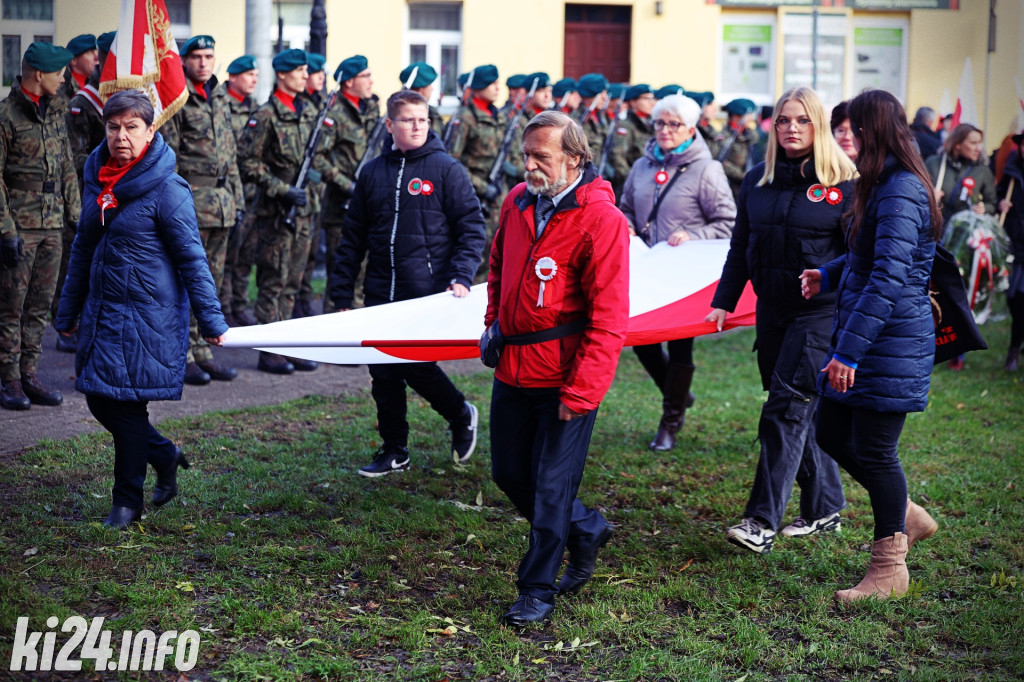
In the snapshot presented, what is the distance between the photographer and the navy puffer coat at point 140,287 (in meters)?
5.11

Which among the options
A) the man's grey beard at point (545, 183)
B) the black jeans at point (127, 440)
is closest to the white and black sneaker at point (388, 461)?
the black jeans at point (127, 440)

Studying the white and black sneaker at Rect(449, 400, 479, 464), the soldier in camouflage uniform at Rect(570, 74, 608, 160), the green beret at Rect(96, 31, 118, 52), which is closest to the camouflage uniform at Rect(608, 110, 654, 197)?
the soldier in camouflage uniform at Rect(570, 74, 608, 160)

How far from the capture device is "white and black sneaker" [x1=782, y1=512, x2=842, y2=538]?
5664 mm

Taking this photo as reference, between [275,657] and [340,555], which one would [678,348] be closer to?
[340,555]

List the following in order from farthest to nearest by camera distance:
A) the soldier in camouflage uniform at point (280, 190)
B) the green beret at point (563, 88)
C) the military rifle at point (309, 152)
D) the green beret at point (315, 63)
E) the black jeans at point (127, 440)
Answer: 1. the green beret at point (563, 88)
2. the green beret at point (315, 63)
3. the military rifle at point (309, 152)
4. the soldier in camouflage uniform at point (280, 190)
5. the black jeans at point (127, 440)

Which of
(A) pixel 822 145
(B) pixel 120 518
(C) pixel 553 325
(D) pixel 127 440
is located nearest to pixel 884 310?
(A) pixel 822 145

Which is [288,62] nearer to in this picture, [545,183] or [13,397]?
[13,397]

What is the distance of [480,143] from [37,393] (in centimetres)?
620

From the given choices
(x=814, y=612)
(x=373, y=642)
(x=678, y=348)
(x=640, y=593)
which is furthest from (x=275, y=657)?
(x=678, y=348)

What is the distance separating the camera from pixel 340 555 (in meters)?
5.18

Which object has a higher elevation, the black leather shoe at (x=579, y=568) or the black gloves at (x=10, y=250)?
the black gloves at (x=10, y=250)

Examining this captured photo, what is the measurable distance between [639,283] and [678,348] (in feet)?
2.39

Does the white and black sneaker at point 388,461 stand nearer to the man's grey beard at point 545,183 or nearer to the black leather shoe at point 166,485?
the black leather shoe at point 166,485

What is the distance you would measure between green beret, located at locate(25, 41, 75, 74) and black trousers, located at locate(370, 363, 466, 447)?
2977 mm
